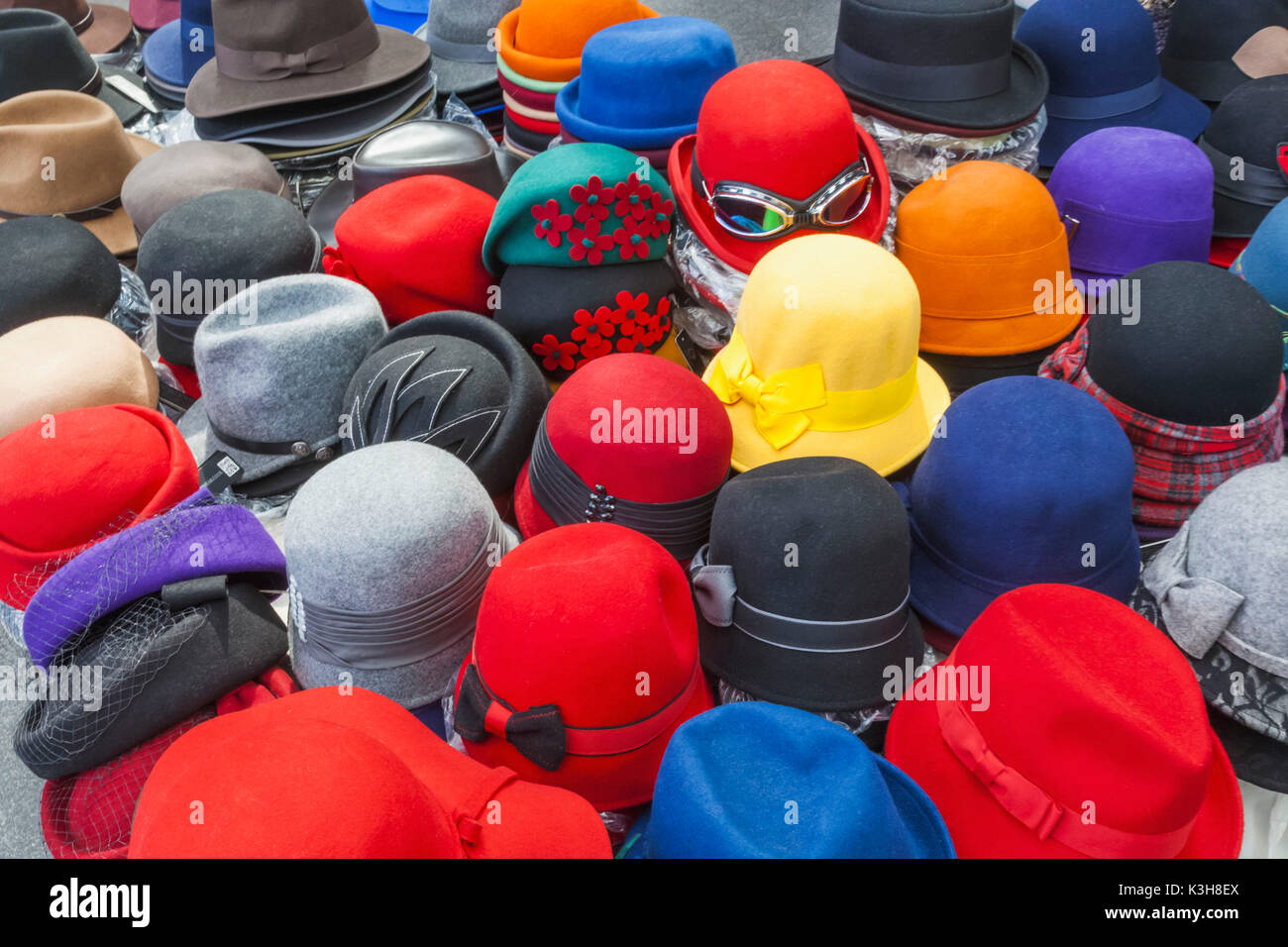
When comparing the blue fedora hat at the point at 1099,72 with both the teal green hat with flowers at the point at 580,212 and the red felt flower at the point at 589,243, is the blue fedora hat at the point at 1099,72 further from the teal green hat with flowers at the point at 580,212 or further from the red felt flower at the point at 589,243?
the red felt flower at the point at 589,243

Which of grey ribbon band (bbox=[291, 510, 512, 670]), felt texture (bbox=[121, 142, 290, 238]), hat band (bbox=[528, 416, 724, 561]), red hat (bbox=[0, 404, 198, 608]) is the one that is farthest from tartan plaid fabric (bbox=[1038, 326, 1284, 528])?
felt texture (bbox=[121, 142, 290, 238])

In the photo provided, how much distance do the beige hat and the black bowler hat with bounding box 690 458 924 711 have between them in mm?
1599

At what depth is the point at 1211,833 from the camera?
1553mm

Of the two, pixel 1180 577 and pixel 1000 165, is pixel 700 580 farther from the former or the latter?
pixel 1000 165

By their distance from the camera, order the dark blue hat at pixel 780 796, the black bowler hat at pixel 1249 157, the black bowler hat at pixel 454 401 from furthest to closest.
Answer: the black bowler hat at pixel 1249 157
the black bowler hat at pixel 454 401
the dark blue hat at pixel 780 796

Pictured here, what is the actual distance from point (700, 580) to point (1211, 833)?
3.09 ft

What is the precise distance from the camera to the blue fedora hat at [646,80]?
2.73 m

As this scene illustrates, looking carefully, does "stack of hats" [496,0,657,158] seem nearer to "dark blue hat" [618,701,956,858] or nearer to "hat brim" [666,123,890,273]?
"hat brim" [666,123,890,273]

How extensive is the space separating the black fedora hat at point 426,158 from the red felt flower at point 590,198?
2.27 feet

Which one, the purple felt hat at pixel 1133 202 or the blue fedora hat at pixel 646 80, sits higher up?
the blue fedora hat at pixel 646 80

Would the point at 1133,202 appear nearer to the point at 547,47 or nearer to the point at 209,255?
the point at 547,47

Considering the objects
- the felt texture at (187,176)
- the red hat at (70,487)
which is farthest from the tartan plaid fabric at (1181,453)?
the felt texture at (187,176)

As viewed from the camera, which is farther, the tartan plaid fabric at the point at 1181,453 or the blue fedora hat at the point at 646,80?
the blue fedora hat at the point at 646,80

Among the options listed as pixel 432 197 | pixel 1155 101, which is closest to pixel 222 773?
pixel 432 197
